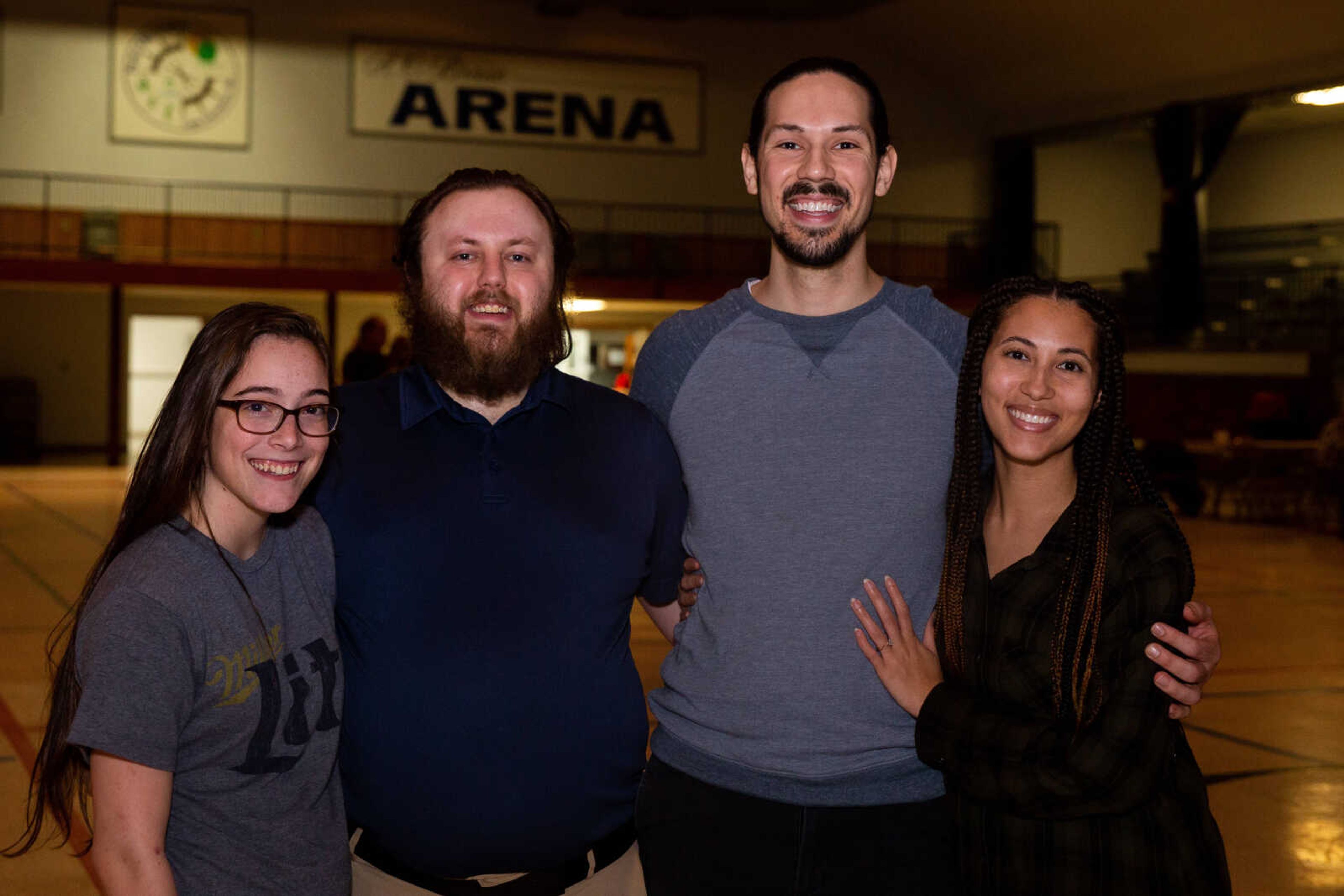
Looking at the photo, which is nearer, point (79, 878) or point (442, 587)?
point (442, 587)

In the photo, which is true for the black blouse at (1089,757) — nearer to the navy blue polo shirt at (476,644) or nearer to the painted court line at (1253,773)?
the navy blue polo shirt at (476,644)

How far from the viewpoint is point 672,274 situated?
24.3m

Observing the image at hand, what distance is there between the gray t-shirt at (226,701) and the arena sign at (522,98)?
23.0 m

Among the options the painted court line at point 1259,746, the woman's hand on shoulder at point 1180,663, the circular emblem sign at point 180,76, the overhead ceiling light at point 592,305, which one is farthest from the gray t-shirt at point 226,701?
the circular emblem sign at point 180,76

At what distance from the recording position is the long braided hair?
2287mm

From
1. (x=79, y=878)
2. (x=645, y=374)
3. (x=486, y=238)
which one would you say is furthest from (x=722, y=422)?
(x=79, y=878)

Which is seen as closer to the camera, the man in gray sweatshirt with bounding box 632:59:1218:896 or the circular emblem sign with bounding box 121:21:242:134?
the man in gray sweatshirt with bounding box 632:59:1218:896

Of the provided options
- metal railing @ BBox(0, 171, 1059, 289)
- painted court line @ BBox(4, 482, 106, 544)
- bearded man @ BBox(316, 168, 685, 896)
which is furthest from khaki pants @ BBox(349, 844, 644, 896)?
metal railing @ BBox(0, 171, 1059, 289)

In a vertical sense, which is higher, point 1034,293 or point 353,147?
point 353,147

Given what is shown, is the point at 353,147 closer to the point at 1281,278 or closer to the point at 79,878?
the point at 1281,278

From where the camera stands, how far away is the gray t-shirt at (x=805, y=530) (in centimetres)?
234

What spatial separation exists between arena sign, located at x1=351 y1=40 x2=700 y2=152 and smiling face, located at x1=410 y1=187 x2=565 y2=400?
73.9ft

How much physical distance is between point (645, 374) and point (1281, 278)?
2311 centimetres

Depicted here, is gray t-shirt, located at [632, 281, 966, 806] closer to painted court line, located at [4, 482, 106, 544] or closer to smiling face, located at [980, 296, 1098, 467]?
smiling face, located at [980, 296, 1098, 467]
